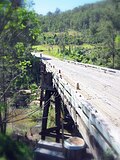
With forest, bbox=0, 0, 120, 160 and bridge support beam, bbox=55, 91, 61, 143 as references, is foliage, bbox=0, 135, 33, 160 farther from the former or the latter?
bridge support beam, bbox=55, 91, 61, 143

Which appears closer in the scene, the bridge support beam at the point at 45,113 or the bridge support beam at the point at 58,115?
the bridge support beam at the point at 58,115

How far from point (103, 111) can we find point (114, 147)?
7.87ft

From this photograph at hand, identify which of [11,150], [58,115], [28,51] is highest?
[28,51]

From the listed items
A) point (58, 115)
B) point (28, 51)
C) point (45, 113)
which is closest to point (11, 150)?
point (28, 51)

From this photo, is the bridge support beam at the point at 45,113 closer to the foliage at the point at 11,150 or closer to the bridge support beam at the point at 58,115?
the bridge support beam at the point at 58,115

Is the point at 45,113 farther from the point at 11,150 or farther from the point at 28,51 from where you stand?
the point at 11,150

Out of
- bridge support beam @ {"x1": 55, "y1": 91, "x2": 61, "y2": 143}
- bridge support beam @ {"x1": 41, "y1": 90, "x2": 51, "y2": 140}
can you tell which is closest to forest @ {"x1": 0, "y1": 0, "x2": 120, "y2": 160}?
bridge support beam @ {"x1": 41, "y1": 90, "x2": 51, "y2": 140}

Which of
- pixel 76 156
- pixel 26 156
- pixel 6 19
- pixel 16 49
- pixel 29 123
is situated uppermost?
pixel 6 19

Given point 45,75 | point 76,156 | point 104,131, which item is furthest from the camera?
point 45,75

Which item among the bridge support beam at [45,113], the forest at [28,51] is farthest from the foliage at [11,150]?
the bridge support beam at [45,113]

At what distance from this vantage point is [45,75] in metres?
13.8

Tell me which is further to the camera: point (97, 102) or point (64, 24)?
point (64, 24)

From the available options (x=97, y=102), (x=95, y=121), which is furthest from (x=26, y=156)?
(x=97, y=102)

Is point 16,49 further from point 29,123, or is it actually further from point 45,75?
point 29,123
